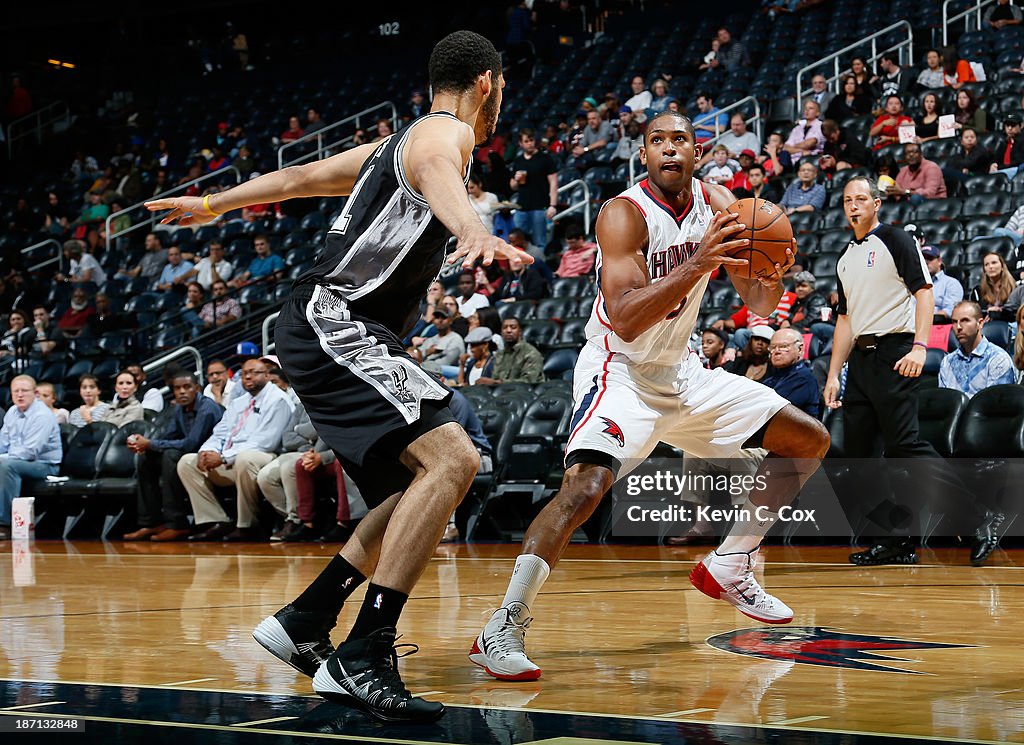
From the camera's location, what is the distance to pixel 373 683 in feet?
9.80

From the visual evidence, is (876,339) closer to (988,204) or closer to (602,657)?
(602,657)

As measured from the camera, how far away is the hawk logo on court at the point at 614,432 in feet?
13.8

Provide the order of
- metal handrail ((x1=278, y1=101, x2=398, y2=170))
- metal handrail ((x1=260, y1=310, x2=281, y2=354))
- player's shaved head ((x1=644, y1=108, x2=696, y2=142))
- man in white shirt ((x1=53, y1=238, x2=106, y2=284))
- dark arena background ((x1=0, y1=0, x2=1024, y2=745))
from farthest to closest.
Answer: metal handrail ((x1=278, y1=101, x2=398, y2=170)), man in white shirt ((x1=53, y1=238, x2=106, y2=284)), metal handrail ((x1=260, y1=310, x2=281, y2=354)), player's shaved head ((x1=644, y1=108, x2=696, y2=142)), dark arena background ((x1=0, y1=0, x2=1024, y2=745))

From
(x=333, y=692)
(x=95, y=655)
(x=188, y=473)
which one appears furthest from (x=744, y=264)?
(x=188, y=473)

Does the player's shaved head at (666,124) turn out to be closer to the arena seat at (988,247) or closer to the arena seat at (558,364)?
A: the arena seat at (558,364)

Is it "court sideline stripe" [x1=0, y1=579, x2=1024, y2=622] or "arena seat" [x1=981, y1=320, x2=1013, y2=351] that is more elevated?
"arena seat" [x1=981, y1=320, x2=1013, y2=351]

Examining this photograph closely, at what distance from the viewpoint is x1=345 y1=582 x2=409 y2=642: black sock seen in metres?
3.10

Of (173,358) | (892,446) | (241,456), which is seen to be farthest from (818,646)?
(173,358)

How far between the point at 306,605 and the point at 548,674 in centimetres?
70

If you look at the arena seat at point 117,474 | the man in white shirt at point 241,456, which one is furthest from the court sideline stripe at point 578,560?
the arena seat at point 117,474

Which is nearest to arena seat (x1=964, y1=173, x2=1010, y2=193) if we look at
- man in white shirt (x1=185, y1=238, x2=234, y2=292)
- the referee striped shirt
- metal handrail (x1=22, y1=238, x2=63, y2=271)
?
the referee striped shirt

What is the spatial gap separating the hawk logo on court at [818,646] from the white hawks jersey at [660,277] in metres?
0.97

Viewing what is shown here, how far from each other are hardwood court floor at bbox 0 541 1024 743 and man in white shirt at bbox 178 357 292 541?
3.12 meters

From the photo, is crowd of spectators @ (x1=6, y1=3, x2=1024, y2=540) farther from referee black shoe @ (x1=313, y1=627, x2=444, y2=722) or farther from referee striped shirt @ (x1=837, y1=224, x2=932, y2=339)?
referee black shoe @ (x1=313, y1=627, x2=444, y2=722)
